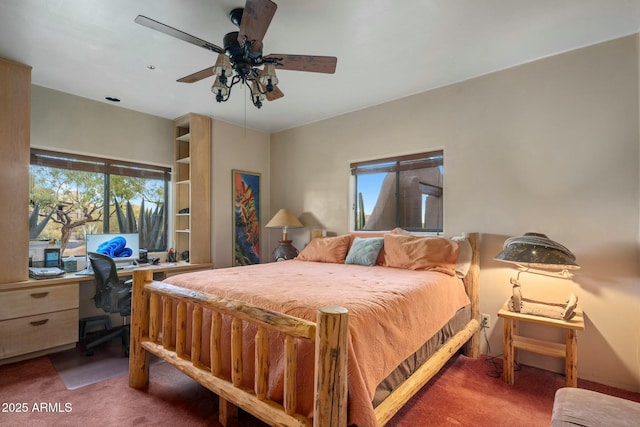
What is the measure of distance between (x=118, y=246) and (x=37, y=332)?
1017 mm

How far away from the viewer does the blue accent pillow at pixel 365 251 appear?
295cm

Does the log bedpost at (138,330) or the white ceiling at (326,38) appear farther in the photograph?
the log bedpost at (138,330)

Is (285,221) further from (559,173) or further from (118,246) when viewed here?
(559,173)

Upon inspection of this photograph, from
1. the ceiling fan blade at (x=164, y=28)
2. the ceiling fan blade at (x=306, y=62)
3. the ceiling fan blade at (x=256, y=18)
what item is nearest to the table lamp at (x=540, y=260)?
the ceiling fan blade at (x=306, y=62)

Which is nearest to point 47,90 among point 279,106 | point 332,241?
point 279,106

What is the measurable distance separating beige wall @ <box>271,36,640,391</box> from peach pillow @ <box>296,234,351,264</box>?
1063mm

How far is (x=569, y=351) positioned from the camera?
2084 mm

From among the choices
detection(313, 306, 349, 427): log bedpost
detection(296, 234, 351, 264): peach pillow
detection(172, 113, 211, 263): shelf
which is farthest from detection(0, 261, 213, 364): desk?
detection(313, 306, 349, 427): log bedpost

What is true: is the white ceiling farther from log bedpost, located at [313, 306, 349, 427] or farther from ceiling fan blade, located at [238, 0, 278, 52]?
log bedpost, located at [313, 306, 349, 427]

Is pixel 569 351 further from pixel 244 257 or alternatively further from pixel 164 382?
pixel 244 257

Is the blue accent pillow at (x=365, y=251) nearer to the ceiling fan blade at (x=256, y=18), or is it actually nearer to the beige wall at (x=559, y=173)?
the beige wall at (x=559, y=173)

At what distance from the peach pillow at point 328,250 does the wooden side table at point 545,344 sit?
1515mm

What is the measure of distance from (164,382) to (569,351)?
2831 millimetres

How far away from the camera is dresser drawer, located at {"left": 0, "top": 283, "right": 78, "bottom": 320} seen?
2490 millimetres
